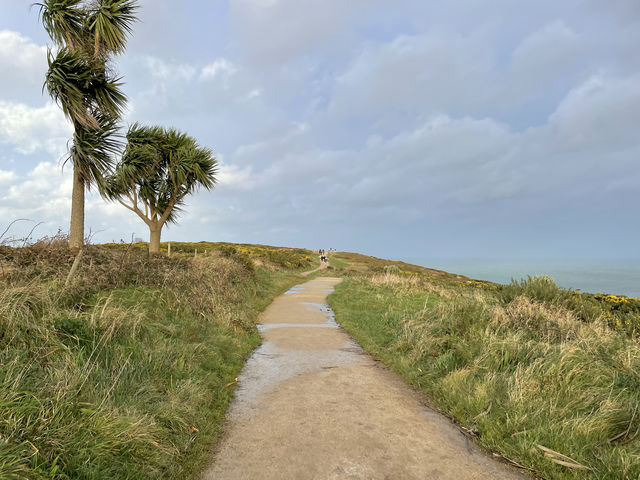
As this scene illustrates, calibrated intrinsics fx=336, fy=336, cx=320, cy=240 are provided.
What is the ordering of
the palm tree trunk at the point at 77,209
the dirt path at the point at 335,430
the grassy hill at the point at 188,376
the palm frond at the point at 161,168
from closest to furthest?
1. the grassy hill at the point at 188,376
2. the dirt path at the point at 335,430
3. the palm tree trunk at the point at 77,209
4. the palm frond at the point at 161,168

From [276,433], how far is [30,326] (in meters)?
3.35

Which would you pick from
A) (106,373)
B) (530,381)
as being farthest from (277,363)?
(530,381)

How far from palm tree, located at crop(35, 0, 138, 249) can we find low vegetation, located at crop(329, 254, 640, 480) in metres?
11.8

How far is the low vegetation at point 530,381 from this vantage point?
3.43m

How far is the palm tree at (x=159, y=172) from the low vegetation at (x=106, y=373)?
10120 mm

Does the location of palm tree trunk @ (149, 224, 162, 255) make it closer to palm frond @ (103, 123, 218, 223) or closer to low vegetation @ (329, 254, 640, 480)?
palm frond @ (103, 123, 218, 223)

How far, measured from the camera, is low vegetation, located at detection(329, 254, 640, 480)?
135 inches

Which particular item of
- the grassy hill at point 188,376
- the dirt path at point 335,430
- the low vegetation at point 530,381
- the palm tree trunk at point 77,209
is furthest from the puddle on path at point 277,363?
the palm tree trunk at point 77,209

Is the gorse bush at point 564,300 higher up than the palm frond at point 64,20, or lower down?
lower down

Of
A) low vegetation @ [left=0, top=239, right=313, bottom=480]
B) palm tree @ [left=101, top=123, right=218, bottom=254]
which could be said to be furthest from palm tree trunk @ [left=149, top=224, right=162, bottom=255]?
low vegetation @ [left=0, top=239, right=313, bottom=480]

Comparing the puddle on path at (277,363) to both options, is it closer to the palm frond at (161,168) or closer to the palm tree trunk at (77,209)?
the palm tree trunk at (77,209)

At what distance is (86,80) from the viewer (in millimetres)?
12164

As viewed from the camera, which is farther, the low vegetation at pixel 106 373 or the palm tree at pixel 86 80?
the palm tree at pixel 86 80

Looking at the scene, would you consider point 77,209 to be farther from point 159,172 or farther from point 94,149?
point 159,172
